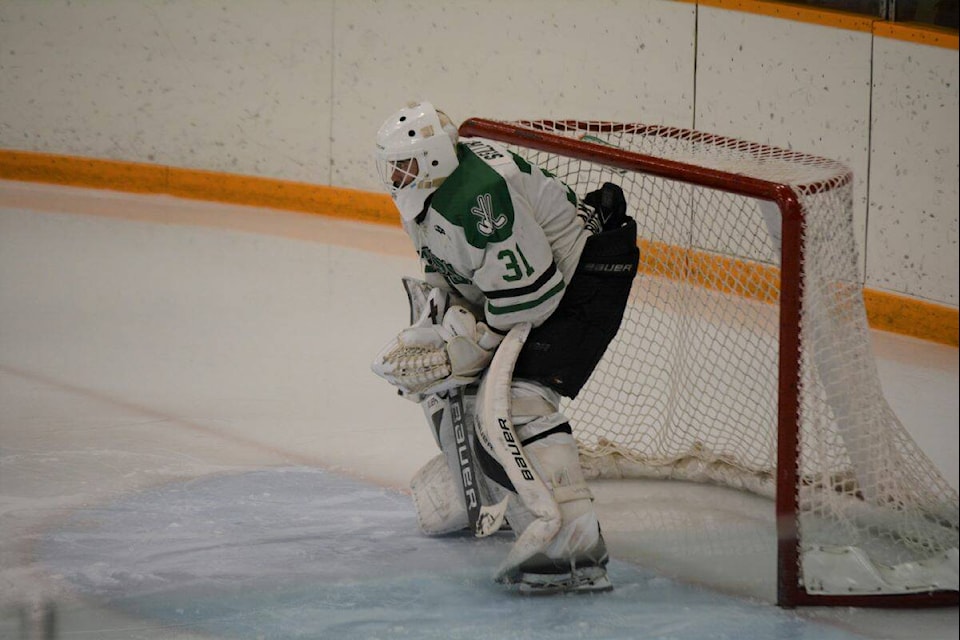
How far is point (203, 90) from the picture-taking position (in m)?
6.83

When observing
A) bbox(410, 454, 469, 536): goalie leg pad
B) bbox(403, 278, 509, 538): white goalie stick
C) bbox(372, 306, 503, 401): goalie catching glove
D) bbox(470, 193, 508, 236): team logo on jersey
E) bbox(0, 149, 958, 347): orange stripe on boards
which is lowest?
bbox(410, 454, 469, 536): goalie leg pad

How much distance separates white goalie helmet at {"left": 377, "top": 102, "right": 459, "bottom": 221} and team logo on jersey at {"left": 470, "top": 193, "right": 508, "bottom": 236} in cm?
13

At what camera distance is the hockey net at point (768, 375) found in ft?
8.68

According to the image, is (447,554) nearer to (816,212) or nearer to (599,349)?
(599,349)

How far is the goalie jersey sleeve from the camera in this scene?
8.96ft

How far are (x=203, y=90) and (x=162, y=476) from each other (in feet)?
12.2

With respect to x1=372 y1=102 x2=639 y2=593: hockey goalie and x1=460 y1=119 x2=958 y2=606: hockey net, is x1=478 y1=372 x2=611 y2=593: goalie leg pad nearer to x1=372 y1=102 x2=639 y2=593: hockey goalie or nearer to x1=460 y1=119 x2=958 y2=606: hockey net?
x1=372 y1=102 x2=639 y2=593: hockey goalie

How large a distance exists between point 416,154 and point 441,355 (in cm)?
45

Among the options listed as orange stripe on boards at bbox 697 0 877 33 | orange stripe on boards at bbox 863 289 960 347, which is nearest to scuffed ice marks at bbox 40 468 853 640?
orange stripe on boards at bbox 863 289 960 347

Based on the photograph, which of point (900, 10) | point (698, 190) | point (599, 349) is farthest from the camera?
point (900, 10)

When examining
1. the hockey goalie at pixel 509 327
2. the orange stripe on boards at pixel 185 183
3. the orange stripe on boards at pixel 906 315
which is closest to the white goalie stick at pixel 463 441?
the hockey goalie at pixel 509 327

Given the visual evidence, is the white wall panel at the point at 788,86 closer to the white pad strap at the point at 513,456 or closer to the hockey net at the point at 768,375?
the hockey net at the point at 768,375

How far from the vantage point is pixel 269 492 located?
3420 mm

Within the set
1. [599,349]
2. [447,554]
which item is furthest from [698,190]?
[447,554]
